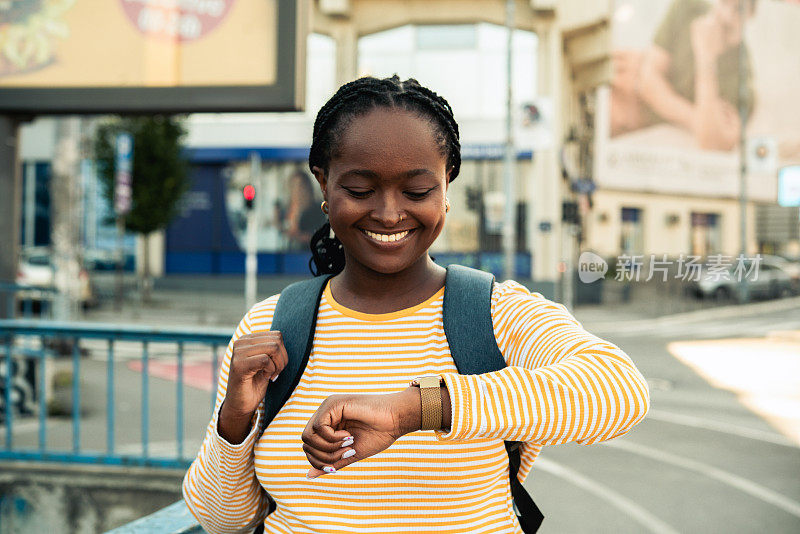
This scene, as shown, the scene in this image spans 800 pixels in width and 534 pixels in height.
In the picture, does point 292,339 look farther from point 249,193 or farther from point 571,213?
point 571,213

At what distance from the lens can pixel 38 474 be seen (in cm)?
465

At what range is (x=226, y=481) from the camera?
153 centimetres

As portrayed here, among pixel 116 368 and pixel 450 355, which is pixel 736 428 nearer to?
pixel 450 355

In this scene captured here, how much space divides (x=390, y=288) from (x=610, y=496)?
4.55 metres

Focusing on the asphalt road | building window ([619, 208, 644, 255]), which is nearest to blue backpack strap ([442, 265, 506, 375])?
the asphalt road

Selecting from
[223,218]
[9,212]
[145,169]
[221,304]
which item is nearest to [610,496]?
[9,212]

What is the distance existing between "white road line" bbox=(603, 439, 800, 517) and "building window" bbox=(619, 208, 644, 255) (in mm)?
30984

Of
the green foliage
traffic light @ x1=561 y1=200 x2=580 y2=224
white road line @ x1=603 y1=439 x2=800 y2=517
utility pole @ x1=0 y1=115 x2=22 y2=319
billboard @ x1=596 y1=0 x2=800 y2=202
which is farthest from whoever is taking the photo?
billboard @ x1=596 y1=0 x2=800 y2=202

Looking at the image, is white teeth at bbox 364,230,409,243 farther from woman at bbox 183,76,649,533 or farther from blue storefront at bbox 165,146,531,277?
blue storefront at bbox 165,146,531,277

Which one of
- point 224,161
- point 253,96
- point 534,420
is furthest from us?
point 224,161

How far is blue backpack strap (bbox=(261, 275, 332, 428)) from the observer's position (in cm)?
147

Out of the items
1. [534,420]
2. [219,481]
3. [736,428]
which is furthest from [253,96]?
[736,428]

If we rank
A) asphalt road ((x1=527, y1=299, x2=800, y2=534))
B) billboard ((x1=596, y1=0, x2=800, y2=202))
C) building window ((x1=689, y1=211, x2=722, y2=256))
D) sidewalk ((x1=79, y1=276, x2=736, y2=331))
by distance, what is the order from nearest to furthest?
asphalt road ((x1=527, y1=299, x2=800, y2=534))
sidewalk ((x1=79, y1=276, x2=736, y2=331))
billboard ((x1=596, y1=0, x2=800, y2=202))
building window ((x1=689, y1=211, x2=722, y2=256))

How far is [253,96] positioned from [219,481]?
418cm
